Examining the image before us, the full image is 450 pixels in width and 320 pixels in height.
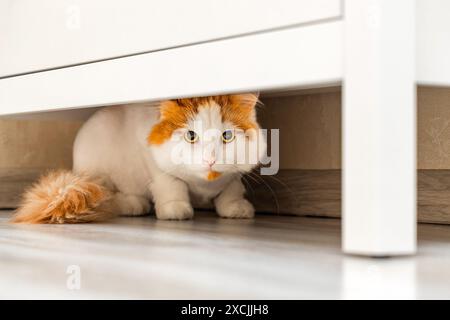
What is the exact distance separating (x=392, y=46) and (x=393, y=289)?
354 mm

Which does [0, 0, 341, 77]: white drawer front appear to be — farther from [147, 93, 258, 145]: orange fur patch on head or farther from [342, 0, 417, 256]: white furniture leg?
[147, 93, 258, 145]: orange fur patch on head

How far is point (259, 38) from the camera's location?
1.09m

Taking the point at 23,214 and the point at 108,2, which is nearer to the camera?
the point at 108,2

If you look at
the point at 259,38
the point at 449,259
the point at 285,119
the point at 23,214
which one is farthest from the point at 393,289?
the point at 285,119

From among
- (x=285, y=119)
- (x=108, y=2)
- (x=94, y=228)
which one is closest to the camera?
(x=108, y=2)

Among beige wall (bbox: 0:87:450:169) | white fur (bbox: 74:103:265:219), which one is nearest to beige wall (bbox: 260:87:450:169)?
beige wall (bbox: 0:87:450:169)

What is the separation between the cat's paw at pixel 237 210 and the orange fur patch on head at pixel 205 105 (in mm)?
251

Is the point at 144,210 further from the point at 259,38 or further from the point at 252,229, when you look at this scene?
the point at 259,38

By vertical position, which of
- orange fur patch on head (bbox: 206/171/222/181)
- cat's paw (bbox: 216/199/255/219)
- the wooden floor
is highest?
orange fur patch on head (bbox: 206/171/222/181)

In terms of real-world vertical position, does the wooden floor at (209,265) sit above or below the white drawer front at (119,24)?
below

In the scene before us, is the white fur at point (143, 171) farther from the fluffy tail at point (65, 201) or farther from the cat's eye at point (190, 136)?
the fluffy tail at point (65, 201)

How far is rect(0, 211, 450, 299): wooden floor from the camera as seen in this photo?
764 mm

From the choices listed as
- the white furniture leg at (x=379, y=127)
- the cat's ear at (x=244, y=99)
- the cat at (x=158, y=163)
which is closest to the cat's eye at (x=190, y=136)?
the cat at (x=158, y=163)

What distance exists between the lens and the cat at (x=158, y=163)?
1514mm
